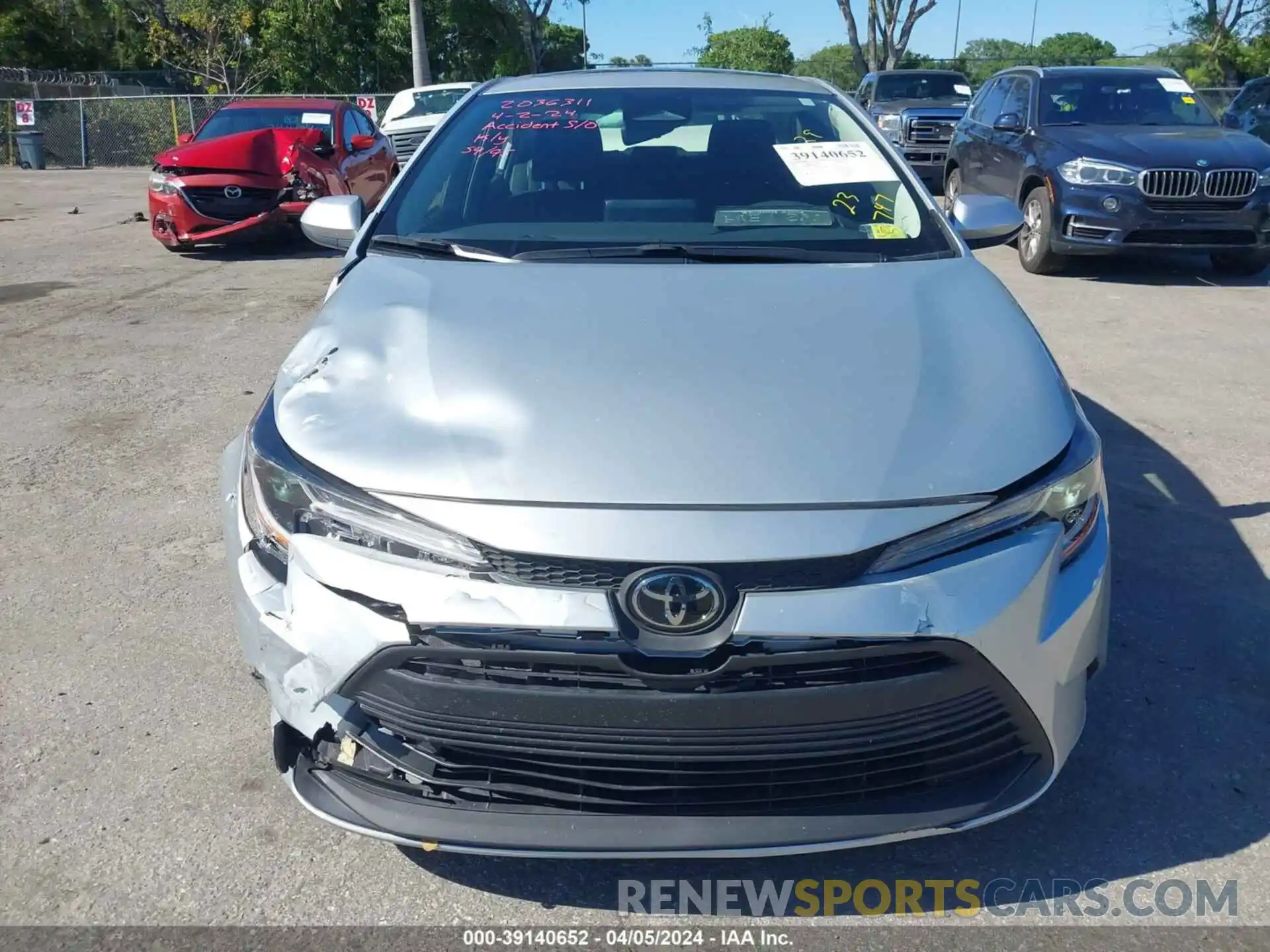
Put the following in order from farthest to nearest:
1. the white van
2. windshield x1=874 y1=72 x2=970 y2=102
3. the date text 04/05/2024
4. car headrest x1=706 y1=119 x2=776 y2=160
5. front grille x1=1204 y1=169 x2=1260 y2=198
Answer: the white van → windshield x1=874 y1=72 x2=970 y2=102 → front grille x1=1204 y1=169 x2=1260 y2=198 → car headrest x1=706 y1=119 x2=776 y2=160 → the date text 04/05/2024

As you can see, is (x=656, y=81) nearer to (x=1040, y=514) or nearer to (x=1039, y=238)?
(x=1040, y=514)

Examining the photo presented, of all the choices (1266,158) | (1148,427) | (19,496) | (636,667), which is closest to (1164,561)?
(1148,427)

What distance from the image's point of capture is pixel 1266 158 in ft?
27.7

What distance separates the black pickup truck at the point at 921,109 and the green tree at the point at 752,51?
1026 inches

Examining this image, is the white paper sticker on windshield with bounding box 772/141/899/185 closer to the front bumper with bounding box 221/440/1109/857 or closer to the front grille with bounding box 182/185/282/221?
the front bumper with bounding box 221/440/1109/857

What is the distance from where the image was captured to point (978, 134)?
35.5 feet

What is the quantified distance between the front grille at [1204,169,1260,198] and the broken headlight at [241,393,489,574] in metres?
8.10

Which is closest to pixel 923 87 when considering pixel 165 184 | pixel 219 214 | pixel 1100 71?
pixel 1100 71

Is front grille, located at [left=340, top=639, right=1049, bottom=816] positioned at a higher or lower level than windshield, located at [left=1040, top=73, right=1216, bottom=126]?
lower

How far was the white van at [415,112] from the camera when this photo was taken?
17.8 meters

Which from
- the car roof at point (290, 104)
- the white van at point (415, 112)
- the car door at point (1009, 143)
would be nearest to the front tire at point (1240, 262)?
the car door at point (1009, 143)

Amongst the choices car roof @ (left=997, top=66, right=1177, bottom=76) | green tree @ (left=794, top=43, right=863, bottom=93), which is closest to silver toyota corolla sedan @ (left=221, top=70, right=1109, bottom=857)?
car roof @ (left=997, top=66, right=1177, bottom=76)

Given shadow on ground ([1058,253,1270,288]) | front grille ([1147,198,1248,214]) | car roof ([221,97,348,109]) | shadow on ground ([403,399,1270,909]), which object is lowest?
shadow on ground ([403,399,1270,909])

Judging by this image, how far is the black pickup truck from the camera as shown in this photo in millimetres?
15117
